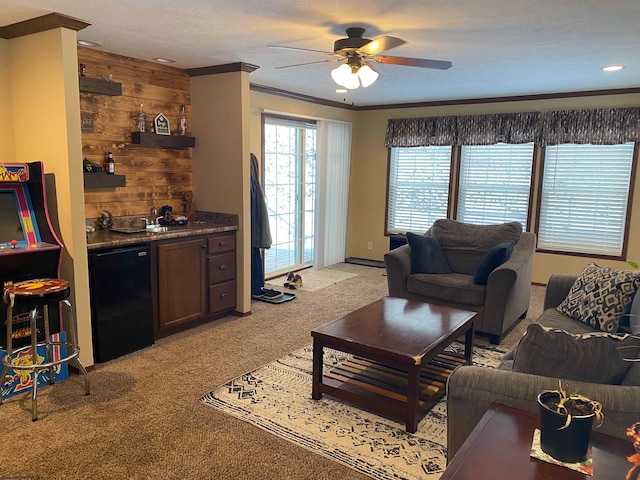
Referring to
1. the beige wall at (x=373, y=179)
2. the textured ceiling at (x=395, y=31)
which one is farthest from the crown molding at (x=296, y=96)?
the textured ceiling at (x=395, y=31)

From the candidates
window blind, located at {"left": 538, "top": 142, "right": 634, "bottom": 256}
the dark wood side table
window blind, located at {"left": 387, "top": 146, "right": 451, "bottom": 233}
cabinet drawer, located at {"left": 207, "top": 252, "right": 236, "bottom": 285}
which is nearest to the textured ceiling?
window blind, located at {"left": 538, "top": 142, "right": 634, "bottom": 256}

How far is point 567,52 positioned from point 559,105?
229 centimetres

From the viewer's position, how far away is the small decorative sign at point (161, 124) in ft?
14.1

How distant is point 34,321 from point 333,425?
1.81 meters

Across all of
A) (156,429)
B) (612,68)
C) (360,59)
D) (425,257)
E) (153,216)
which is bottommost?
(156,429)

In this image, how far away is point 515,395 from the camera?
1726 millimetres

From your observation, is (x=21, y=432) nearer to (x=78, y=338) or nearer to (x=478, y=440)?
(x=78, y=338)

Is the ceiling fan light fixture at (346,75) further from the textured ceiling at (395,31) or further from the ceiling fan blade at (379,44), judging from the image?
the textured ceiling at (395,31)

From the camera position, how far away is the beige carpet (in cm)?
229

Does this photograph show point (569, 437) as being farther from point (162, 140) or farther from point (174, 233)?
point (162, 140)

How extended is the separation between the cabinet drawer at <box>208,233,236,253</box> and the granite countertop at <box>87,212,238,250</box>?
0.07 m

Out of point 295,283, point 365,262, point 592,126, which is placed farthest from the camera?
point 365,262

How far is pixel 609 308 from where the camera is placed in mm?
2955

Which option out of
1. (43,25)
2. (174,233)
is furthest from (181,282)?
(43,25)
